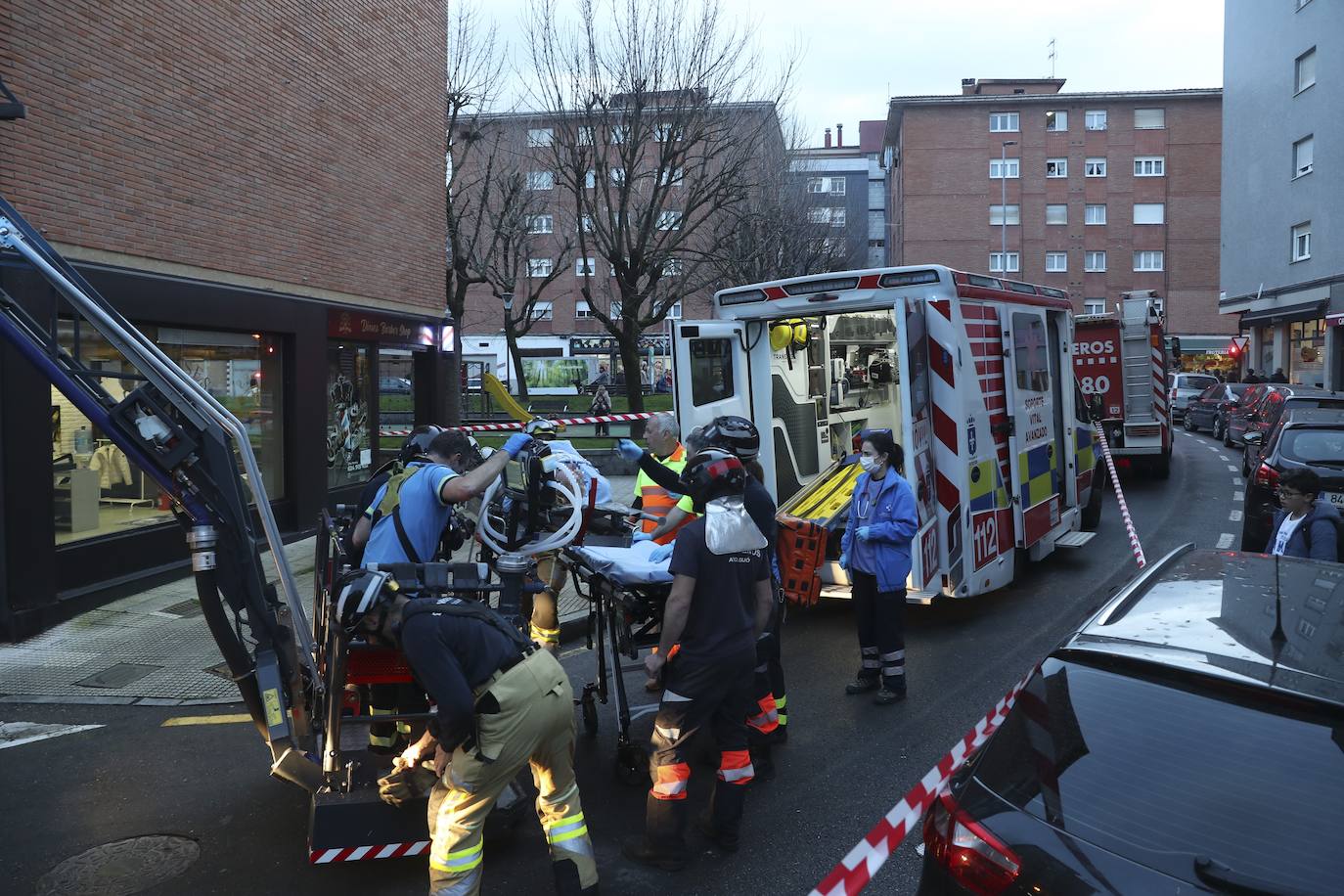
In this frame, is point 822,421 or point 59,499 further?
point 822,421

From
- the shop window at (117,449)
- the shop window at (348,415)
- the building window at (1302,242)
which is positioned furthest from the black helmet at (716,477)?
the building window at (1302,242)

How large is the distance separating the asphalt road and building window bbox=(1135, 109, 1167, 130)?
53376 mm

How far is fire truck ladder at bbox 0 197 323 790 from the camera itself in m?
4.37

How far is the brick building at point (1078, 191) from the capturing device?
53781 mm

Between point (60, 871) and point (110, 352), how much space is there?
7095 mm

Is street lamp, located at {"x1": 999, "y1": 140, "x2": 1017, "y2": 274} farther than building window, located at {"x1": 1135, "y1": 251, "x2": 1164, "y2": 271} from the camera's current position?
No

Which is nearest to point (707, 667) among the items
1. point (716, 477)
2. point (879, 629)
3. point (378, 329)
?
point (716, 477)

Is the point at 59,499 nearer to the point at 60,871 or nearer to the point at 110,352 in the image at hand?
the point at 110,352

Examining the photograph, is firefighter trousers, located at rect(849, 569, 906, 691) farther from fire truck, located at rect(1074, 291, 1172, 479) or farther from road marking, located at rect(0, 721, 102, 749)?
fire truck, located at rect(1074, 291, 1172, 479)

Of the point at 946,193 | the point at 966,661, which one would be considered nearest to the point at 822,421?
the point at 966,661

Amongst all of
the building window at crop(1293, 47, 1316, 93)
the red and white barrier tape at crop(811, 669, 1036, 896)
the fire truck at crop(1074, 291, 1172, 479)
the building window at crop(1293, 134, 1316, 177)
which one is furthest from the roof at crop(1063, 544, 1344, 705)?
the building window at crop(1293, 47, 1316, 93)

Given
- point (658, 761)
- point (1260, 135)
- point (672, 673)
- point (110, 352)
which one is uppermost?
point (1260, 135)

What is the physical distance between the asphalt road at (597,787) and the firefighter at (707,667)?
186 millimetres

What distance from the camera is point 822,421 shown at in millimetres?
10359
